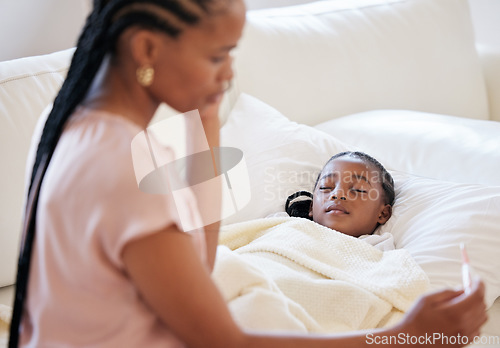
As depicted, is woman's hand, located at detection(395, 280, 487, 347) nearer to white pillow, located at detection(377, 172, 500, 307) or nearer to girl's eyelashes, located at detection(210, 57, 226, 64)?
girl's eyelashes, located at detection(210, 57, 226, 64)

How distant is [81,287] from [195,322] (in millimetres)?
132

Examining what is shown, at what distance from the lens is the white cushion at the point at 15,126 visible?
4.82 feet

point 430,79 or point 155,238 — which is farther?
point 430,79

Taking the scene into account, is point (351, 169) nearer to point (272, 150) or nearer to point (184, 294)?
point (272, 150)

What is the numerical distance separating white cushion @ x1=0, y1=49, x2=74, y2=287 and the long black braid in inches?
29.9

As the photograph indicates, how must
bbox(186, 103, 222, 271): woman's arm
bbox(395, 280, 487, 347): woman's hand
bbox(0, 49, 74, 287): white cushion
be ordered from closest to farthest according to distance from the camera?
1. bbox(395, 280, 487, 347): woman's hand
2. bbox(186, 103, 222, 271): woman's arm
3. bbox(0, 49, 74, 287): white cushion

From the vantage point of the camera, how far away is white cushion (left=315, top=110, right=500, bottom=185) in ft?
5.20

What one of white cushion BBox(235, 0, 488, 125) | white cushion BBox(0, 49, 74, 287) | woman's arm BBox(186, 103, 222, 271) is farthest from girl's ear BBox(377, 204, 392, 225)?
white cushion BBox(0, 49, 74, 287)

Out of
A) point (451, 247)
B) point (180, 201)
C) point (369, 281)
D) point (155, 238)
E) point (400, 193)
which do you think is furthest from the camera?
point (400, 193)

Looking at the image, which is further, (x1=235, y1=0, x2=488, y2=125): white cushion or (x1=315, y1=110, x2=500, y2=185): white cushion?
(x1=235, y1=0, x2=488, y2=125): white cushion

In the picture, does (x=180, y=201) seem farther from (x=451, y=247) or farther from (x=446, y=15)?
(x=446, y=15)

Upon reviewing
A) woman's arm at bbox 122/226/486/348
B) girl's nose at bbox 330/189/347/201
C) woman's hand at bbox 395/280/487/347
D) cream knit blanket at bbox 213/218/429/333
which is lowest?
girl's nose at bbox 330/189/347/201

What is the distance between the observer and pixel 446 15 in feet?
7.16

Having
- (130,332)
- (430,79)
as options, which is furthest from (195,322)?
(430,79)
